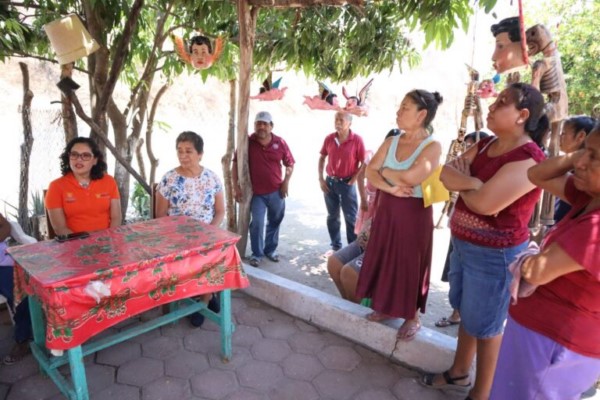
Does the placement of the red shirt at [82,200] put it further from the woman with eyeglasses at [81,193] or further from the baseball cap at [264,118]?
the baseball cap at [264,118]

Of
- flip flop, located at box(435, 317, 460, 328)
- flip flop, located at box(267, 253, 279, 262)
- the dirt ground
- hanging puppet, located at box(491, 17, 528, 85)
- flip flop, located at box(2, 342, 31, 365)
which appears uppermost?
hanging puppet, located at box(491, 17, 528, 85)

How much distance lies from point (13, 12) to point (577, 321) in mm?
4335

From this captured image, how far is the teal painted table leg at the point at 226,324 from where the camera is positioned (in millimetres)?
2533

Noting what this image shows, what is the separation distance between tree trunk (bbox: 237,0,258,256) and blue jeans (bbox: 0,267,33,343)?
2.03 meters

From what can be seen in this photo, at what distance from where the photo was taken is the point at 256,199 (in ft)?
14.2

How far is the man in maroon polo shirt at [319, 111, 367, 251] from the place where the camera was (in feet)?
14.7

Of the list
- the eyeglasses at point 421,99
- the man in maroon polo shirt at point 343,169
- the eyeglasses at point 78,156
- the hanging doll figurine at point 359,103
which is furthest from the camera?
the man in maroon polo shirt at point 343,169

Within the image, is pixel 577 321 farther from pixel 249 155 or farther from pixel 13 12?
pixel 13 12

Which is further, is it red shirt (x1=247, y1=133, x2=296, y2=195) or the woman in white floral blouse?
red shirt (x1=247, y1=133, x2=296, y2=195)

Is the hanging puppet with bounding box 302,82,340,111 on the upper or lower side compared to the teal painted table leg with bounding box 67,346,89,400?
upper

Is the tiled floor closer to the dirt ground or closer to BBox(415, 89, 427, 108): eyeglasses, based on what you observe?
the dirt ground

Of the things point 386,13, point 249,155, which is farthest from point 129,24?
point 386,13

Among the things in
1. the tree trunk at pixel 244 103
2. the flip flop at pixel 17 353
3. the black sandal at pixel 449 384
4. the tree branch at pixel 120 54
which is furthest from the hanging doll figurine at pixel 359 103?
the flip flop at pixel 17 353

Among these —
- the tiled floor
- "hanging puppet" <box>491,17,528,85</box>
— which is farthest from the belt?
"hanging puppet" <box>491,17,528,85</box>
